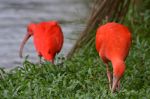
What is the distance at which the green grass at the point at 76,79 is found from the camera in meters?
5.61

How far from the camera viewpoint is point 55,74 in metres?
6.42

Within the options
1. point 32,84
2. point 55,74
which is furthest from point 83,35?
point 32,84

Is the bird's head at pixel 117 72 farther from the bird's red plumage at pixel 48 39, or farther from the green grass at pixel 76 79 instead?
the bird's red plumage at pixel 48 39

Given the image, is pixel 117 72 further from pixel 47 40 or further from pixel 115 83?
pixel 47 40

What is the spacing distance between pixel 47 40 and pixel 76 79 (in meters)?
0.52

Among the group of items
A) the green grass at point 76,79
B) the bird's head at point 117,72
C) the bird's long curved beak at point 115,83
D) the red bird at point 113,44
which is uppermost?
the red bird at point 113,44

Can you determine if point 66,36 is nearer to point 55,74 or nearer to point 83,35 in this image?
point 83,35

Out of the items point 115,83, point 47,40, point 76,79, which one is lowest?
point 76,79

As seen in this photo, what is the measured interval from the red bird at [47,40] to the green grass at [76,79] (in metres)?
0.11

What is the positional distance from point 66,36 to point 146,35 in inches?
48.4

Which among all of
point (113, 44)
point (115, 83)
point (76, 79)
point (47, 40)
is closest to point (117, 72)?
point (115, 83)

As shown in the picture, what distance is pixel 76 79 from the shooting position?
20.9 ft

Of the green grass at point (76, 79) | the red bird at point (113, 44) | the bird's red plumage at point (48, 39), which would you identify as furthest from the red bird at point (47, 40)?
the red bird at point (113, 44)

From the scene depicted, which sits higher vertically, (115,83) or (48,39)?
(48,39)
